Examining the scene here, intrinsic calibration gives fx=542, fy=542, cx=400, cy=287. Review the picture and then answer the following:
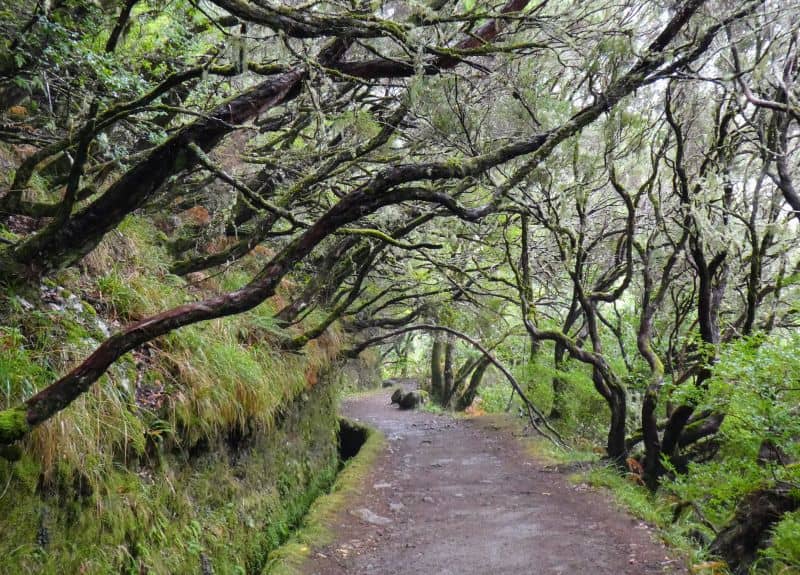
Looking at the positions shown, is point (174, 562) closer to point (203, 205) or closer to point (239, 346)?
point (239, 346)

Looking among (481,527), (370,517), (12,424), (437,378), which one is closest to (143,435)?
(12,424)

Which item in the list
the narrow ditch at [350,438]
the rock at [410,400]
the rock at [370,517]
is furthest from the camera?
the rock at [410,400]

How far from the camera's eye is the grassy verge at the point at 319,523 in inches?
205

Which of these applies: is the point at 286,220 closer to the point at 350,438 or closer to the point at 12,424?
the point at 12,424

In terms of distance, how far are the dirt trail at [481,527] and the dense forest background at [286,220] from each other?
78cm

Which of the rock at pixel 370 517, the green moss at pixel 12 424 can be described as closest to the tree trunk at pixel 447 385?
the rock at pixel 370 517

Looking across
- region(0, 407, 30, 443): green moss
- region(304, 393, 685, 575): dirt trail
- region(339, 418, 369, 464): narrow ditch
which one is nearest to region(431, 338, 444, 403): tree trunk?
region(339, 418, 369, 464): narrow ditch

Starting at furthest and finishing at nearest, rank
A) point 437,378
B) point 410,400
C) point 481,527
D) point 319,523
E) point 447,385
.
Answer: point 437,378
point 447,385
point 410,400
point 481,527
point 319,523

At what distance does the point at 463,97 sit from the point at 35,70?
4.36 metres

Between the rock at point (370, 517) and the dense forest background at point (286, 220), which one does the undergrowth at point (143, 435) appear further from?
the rock at point (370, 517)

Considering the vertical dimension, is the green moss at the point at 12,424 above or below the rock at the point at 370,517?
above

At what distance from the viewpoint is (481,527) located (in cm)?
677

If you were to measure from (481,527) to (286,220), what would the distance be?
4.49 metres

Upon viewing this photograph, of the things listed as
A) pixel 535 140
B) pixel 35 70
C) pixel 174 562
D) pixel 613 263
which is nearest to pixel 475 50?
pixel 535 140
